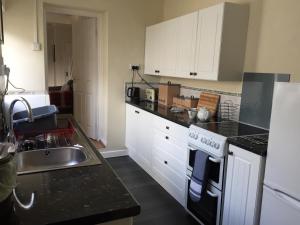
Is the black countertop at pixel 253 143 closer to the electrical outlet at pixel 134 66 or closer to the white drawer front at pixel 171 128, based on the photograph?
the white drawer front at pixel 171 128

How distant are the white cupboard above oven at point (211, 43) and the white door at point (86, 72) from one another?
5.15 feet

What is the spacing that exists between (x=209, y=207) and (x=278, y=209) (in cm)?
70

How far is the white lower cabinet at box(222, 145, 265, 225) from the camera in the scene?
178 cm

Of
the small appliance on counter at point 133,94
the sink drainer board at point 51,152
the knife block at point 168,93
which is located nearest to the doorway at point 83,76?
the small appliance on counter at point 133,94

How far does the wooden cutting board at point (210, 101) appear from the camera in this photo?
2.94m

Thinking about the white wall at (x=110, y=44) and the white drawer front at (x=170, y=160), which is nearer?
the white drawer front at (x=170, y=160)

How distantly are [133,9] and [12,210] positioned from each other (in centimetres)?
354

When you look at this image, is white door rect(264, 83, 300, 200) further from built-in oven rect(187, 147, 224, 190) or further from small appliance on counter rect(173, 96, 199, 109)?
small appliance on counter rect(173, 96, 199, 109)

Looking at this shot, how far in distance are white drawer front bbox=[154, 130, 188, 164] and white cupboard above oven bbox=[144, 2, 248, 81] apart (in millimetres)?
743

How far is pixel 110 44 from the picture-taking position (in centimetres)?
383

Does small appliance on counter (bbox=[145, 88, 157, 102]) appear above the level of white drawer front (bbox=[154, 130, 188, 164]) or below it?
above

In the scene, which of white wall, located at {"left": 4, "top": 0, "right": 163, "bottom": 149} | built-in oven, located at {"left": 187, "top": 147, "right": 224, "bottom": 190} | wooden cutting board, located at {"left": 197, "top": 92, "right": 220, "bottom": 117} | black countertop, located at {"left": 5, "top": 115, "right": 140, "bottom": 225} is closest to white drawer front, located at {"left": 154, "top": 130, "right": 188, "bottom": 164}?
built-in oven, located at {"left": 187, "top": 147, "right": 224, "bottom": 190}

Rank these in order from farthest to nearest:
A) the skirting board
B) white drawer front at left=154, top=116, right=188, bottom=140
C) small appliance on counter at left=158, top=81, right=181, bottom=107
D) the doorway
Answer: the doorway < the skirting board < small appliance on counter at left=158, top=81, right=181, bottom=107 < white drawer front at left=154, top=116, right=188, bottom=140

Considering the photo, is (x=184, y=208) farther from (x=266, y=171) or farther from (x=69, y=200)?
(x=69, y=200)
